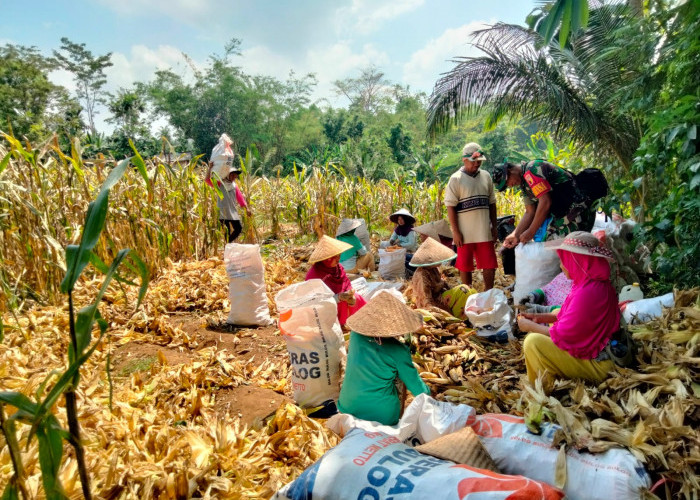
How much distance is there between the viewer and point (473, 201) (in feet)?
14.6

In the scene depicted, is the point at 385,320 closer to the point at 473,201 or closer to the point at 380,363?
the point at 380,363

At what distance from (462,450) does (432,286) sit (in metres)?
2.22

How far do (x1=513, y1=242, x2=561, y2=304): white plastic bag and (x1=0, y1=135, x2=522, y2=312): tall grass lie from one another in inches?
122

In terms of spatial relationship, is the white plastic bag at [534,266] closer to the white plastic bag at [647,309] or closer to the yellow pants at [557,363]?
the white plastic bag at [647,309]

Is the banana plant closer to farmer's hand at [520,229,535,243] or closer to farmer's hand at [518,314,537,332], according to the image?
farmer's hand at [518,314,537,332]

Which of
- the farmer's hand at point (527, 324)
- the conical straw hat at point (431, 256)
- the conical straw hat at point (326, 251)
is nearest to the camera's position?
the farmer's hand at point (527, 324)

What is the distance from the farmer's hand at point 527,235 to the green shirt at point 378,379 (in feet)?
6.96

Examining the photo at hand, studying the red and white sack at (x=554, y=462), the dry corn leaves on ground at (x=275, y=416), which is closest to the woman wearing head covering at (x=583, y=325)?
the dry corn leaves on ground at (x=275, y=416)

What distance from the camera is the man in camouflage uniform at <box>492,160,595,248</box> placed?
3.84 m

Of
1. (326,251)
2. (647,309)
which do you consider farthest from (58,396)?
(647,309)

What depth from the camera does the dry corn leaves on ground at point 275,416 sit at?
175cm

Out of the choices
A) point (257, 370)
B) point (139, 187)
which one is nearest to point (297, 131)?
point (139, 187)

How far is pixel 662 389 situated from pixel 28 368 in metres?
3.69

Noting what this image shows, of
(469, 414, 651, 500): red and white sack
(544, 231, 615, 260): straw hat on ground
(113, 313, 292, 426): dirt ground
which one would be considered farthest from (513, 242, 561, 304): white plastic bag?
(113, 313, 292, 426): dirt ground
